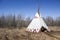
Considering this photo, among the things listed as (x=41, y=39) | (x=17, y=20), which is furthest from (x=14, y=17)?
(x=41, y=39)

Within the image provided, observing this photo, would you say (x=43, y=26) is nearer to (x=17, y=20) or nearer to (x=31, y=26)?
(x=31, y=26)

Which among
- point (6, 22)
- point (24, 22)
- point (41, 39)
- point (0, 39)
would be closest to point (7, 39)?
point (0, 39)

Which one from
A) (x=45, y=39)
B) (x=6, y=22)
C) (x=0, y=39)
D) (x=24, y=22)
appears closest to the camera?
(x=0, y=39)

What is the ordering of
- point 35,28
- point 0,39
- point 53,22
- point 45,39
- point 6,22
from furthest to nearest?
1. point 53,22
2. point 6,22
3. point 35,28
4. point 45,39
5. point 0,39

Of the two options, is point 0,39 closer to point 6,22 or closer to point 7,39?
point 7,39

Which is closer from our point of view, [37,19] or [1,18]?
[37,19]

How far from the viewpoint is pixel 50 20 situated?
66.6 meters

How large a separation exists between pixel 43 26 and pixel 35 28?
4.28ft

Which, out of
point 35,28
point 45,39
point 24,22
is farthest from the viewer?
point 24,22

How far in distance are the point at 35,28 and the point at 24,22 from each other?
147 feet

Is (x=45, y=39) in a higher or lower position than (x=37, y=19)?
lower

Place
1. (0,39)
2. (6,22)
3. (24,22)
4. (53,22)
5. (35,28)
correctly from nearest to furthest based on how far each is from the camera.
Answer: (0,39) → (35,28) → (6,22) → (24,22) → (53,22)

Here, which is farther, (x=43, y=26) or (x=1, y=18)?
(x=1, y=18)

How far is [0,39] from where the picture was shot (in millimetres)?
10875
